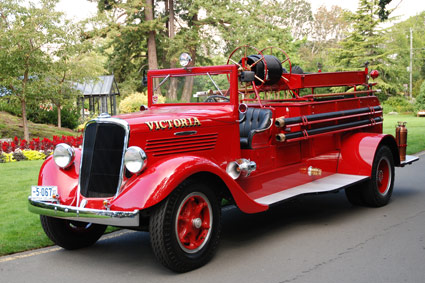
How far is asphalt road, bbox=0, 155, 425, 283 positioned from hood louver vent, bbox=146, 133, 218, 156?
1.11 meters

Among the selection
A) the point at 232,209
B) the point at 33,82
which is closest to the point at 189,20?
the point at 33,82

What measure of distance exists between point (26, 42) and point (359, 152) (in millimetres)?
12297

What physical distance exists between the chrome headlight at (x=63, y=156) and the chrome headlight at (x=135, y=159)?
3.21ft

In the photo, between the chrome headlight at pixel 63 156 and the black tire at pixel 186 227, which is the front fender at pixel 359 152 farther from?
the chrome headlight at pixel 63 156

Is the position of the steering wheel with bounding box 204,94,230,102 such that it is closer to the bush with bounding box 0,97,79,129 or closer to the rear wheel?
the rear wheel

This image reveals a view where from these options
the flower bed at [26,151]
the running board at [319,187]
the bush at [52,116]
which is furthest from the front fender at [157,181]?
the bush at [52,116]

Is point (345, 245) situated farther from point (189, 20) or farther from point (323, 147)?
point (189, 20)

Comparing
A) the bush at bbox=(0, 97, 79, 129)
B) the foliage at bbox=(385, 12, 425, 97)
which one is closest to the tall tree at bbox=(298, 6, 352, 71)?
the foliage at bbox=(385, 12, 425, 97)

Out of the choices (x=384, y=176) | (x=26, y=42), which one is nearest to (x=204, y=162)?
(x=384, y=176)

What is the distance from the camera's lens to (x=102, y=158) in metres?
4.81

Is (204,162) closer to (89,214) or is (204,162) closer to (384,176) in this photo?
(89,214)

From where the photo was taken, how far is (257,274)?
4.43 metres

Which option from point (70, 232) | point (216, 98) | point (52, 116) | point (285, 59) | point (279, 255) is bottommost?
point (279, 255)

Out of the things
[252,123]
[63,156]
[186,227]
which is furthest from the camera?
[252,123]
